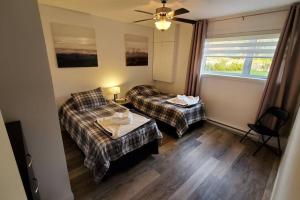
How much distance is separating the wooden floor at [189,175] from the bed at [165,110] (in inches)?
15.6

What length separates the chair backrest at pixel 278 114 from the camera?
2282 mm

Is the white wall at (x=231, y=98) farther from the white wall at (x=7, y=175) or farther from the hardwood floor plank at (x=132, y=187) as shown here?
the white wall at (x=7, y=175)

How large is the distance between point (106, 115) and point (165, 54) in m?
2.36

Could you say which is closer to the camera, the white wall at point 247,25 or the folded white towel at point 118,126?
the folded white towel at point 118,126

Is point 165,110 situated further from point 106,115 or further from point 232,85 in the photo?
point 232,85

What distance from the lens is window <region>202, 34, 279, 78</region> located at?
8.50ft

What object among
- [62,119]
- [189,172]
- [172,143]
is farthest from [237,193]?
[62,119]

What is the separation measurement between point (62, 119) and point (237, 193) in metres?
2.97

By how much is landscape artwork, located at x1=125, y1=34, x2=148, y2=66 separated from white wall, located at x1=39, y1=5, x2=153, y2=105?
112 millimetres

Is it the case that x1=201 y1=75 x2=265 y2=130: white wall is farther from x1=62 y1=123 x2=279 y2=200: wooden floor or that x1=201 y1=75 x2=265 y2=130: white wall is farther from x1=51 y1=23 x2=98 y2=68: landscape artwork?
x1=51 y1=23 x2=98 y2=68: landscape artwork

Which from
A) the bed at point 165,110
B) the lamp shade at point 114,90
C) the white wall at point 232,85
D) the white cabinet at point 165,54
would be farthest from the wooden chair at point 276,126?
the lamp shade at point 114,90

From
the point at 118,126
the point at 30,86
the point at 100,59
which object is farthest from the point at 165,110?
the point at 30,86

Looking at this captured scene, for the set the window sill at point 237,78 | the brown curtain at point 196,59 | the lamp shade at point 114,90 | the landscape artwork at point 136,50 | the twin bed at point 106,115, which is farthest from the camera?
the landscape artwork at point 136,50

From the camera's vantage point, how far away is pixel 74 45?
2.84m
